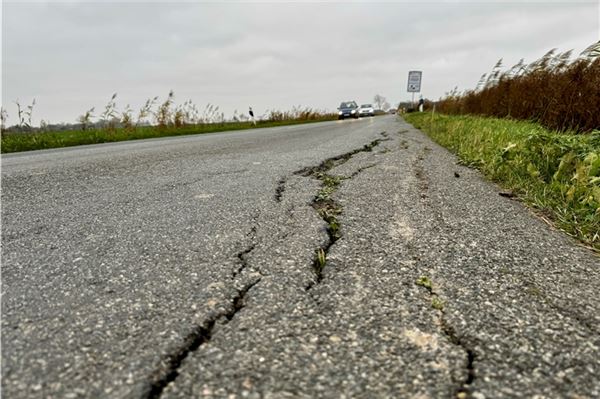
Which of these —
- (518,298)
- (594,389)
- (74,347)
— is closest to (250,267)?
(74,347)

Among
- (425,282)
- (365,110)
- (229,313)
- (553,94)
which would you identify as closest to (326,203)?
(425,282)

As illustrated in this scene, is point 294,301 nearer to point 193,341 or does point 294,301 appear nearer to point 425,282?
point 193,341

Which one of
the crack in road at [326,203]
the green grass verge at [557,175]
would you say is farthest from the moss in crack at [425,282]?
the green grass verge at [557,175]

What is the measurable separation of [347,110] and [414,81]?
5.70m

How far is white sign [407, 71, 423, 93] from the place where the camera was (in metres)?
23.3

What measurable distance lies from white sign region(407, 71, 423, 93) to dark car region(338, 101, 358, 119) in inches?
210

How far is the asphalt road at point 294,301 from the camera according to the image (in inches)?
34.9

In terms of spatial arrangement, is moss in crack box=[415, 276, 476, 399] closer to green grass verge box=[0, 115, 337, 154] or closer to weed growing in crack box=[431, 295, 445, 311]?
weed growing in crack box=[431, 295, 445, 311]

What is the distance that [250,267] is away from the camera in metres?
1.47

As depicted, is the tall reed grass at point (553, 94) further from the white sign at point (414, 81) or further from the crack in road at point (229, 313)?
the white sign at point (414, 81)

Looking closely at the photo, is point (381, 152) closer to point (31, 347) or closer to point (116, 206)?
point (116, 206)

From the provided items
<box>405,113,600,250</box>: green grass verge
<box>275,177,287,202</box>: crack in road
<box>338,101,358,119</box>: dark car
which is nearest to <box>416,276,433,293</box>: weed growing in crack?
<box>405,113,600,250</box>: green grass verge

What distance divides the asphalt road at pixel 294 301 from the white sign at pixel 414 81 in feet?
74.7

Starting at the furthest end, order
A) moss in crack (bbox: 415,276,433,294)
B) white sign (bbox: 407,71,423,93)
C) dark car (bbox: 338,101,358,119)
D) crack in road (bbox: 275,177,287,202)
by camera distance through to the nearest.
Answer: dark car (bbox: 338,101,358,119) < white sign (bbox: 407,71,423,93) < crack in road (bbox: 275,177,287,202) < moss in crack (bbox: 415,276,433,294)
